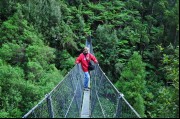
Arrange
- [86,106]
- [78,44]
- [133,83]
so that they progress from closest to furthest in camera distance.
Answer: [86,106] → [133,83] → [78,44]

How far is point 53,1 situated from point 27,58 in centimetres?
413

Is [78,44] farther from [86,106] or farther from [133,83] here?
Result: [86,106]

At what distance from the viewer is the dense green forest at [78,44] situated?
13625mm

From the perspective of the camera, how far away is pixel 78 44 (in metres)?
19.2

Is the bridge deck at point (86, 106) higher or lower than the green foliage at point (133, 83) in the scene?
higher

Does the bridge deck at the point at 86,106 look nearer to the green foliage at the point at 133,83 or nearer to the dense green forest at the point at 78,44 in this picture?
the dense green forest at the point at 78,44

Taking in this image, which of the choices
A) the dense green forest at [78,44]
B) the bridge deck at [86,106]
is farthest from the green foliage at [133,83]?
the bridge deck at [86,106]

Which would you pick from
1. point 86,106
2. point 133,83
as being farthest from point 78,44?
point 86,106

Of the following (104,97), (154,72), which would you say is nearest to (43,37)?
(154,72)

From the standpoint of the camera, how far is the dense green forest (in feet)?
44.7

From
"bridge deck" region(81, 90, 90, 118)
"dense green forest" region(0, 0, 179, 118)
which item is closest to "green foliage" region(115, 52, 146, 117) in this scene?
"dense green forest" region(0, 0, 179, 118)

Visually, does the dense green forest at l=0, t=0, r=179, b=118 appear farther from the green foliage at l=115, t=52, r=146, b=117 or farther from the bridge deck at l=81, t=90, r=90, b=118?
the bridge deck at l=81, t=90, r=90, b=118

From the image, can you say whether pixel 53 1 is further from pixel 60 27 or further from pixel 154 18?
pixel 154 18

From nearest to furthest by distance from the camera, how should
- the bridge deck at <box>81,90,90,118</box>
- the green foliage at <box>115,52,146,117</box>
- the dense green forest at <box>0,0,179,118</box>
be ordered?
1. the bridge deck at <box>81,90,90,118</box>
2. the dense green forest at <box>0,0,179,118</box>
3. the green foliage at <box>115,52,146,117</box>
